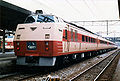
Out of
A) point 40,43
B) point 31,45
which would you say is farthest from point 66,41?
point 31,45

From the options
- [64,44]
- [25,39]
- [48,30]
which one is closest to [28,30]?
[25,39]

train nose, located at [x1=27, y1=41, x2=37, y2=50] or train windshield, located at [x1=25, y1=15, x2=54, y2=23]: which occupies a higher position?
train windshield, located at [x1=25, y1=15, x2=54, y2=23]

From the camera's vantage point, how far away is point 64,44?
909 centimetres

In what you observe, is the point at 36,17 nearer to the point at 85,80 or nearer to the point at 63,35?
the point at 63,35

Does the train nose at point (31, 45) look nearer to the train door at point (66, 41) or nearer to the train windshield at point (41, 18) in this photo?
the train windshield at point (41, 18)

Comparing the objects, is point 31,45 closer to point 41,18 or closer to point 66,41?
point 41,18

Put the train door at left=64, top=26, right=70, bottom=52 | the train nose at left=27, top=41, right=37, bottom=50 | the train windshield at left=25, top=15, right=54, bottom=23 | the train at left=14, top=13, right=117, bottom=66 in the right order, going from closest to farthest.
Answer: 1. the train at left=14, top=13, right=117, bottom=66
2. the train nose at left=27, top=41, right=37, bottom=50
3. the train windshield at left=25, top=15, right=54, bottom=23
4. the train door at left=64, top=26, right=70, bottom=52

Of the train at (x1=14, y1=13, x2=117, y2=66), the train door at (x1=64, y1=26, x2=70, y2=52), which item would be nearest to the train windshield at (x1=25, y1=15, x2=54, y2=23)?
the train at (x1=14, y1=13, x2=117, y2=66)

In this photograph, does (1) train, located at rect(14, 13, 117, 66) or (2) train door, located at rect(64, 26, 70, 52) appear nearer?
(1) train, located at rect(14, 13, 117, 66)

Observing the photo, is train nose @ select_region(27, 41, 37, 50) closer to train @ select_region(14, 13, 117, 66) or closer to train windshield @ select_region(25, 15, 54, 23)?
train @ select_region(14, 13, 117, 66)

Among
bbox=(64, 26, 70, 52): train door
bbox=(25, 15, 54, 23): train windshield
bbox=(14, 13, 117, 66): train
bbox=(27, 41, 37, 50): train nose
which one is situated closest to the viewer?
bbox=(14, 13, 117, 66): train

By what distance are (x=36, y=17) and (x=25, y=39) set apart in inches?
61.3

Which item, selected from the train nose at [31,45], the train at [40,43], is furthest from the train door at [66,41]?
the train nose at [31,45]

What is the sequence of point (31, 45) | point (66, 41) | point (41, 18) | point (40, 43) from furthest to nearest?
point (66, 41)
point (41, 18)
point (31, 45)
point (40, 43)
